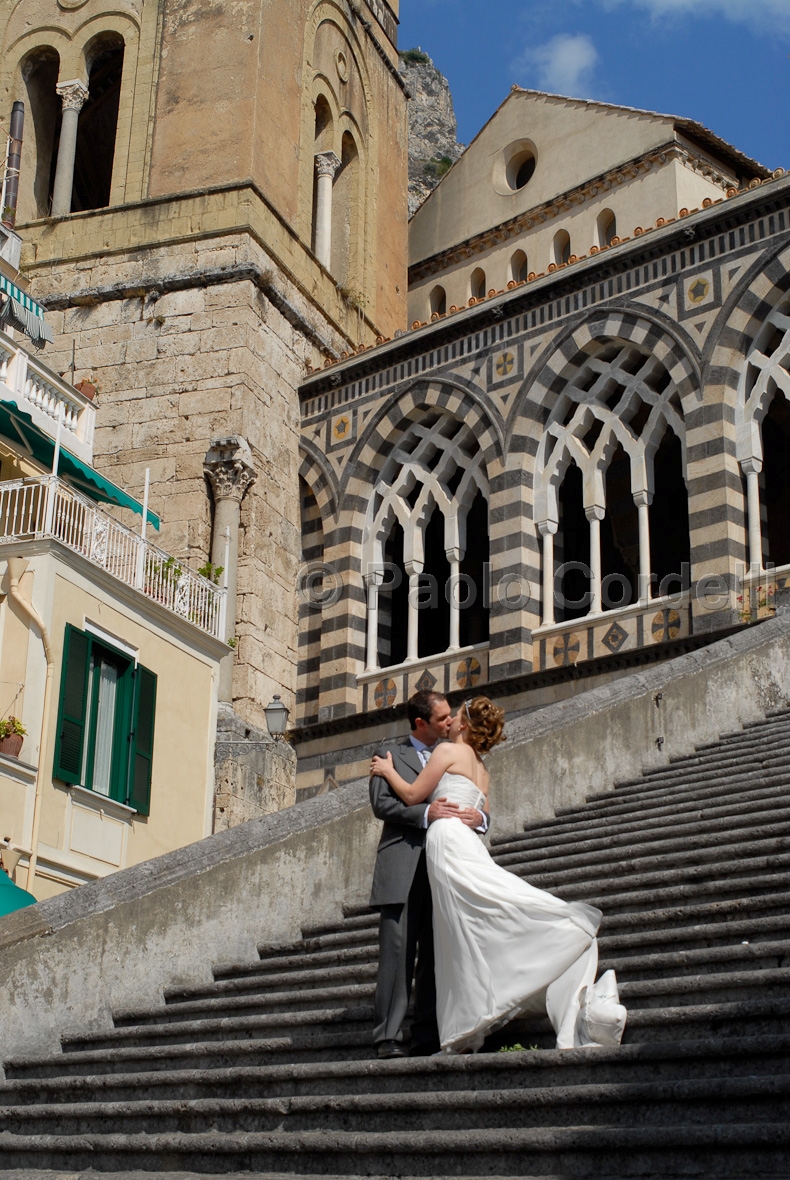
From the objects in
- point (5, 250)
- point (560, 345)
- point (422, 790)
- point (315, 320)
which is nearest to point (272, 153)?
point (315, 320)

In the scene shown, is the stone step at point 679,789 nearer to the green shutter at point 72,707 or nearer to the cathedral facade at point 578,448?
the green shutter at point 72,707

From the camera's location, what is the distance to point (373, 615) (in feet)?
62.6

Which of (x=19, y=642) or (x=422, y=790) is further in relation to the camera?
(x=19, y=642)

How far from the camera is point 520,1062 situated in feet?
14.8

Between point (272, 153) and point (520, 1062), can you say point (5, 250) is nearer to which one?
point (272, 153)

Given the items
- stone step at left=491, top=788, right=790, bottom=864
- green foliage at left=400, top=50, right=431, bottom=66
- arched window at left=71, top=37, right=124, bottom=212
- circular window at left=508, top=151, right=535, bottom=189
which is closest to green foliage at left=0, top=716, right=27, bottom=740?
stone step at left=491, top=788, right=790, bottom=864

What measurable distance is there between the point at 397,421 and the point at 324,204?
5.21 m

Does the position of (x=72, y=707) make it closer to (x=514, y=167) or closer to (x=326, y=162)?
(x=326, y=162)

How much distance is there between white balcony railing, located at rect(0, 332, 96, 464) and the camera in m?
15.4

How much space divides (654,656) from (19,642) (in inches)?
262

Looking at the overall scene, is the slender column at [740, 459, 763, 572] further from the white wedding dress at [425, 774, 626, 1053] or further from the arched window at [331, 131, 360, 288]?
the white wedding dress at [425, 774, 626, 1053]

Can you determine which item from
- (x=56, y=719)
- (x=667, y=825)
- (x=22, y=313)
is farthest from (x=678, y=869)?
(x=22, y=313)

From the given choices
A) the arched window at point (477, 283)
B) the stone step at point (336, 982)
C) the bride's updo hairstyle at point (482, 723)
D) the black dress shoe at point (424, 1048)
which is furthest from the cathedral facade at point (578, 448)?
the black dress shoe at point (424, 1048)

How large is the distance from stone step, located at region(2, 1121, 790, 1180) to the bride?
0.42 metres
